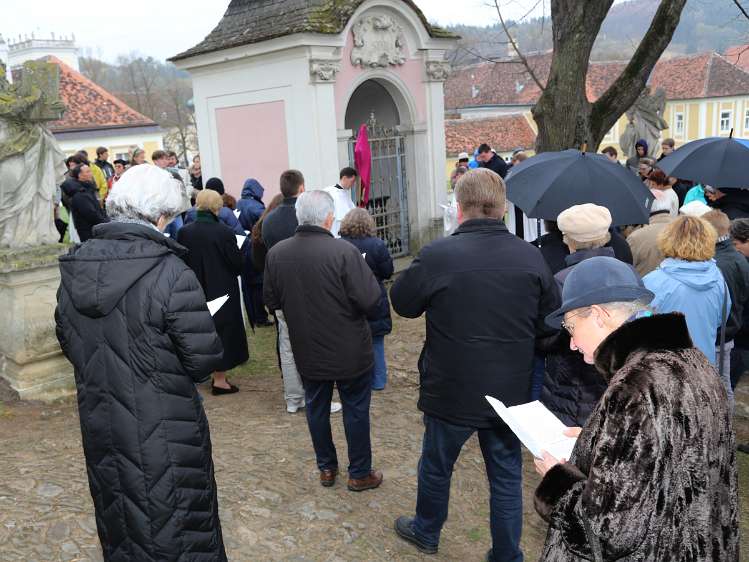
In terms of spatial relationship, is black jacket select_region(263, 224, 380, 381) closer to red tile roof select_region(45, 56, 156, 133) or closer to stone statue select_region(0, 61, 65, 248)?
stone statue select_region(0, 61, 65, 248)

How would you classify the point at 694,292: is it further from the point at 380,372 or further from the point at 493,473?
the point at 380,372

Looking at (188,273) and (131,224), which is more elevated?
(131,224)

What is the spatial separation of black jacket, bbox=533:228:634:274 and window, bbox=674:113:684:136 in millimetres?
52722

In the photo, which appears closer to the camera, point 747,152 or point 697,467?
point 697,467

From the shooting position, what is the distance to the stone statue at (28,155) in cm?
571

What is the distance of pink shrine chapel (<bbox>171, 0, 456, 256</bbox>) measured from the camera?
378 inches

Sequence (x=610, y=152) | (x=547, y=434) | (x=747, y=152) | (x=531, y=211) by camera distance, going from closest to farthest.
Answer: (x=547, y=434)
(x=531, y=211)
(x=747, y=152)
(x=610, y=152)

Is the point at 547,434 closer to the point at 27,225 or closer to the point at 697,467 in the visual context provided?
the point at 697,467

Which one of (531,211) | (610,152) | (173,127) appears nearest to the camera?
(531,211)

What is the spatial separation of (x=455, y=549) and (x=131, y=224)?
2.58 meters

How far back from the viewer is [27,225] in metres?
5.90

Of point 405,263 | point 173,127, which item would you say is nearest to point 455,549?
point 405,263

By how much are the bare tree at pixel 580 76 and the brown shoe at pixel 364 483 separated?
20.5 feet

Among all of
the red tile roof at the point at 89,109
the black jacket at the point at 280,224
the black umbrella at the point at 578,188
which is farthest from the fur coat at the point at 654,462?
the red tile roof at the point at 89,109
